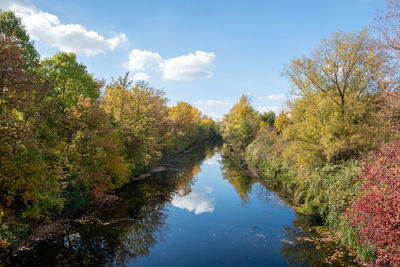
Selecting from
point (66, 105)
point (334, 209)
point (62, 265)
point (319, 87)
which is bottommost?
point (62, 265)

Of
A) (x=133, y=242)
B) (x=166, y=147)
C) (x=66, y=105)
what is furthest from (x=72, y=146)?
(x=166, y=147)

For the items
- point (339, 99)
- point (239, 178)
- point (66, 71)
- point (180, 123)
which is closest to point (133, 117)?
point (66, 71)

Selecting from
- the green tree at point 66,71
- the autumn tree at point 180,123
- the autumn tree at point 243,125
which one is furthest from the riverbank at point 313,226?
the green tree at point 66,71

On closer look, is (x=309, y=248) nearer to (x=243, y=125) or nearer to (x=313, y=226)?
(x=313, y=226)

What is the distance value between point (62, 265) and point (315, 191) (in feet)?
51.1

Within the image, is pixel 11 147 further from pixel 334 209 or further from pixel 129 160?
pixel 334 209

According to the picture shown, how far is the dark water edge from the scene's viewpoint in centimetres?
1202

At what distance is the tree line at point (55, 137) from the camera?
35.4ft

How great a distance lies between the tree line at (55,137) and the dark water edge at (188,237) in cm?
186

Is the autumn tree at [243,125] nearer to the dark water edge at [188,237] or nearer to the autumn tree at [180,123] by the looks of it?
the autumn tree at [180,123]

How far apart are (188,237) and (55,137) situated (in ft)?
34.8

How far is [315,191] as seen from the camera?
1712 cm

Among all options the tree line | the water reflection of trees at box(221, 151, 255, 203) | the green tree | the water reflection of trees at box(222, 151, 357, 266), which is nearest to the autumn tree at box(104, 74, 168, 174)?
the tree line

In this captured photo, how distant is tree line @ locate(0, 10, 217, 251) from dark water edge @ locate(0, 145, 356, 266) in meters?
1.86
